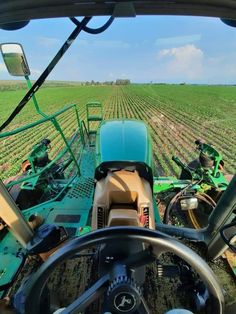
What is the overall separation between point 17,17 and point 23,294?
0.92 meters

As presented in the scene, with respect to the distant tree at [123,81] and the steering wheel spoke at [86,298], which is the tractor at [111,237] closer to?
the steering wheel spoke at [86,298]

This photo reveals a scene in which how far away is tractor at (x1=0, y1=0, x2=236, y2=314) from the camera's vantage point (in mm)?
1040

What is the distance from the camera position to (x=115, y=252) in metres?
1.18

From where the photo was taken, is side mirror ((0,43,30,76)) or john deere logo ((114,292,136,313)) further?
side mirror ((0,43,30,76))

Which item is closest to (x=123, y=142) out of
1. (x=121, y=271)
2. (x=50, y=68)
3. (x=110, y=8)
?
(x=50, y=68)

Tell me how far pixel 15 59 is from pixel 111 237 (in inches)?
28.2

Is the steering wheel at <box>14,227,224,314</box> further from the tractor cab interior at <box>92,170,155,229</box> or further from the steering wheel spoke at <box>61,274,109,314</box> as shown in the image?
the tractor cab interior at <box>92,170,155,229</box>

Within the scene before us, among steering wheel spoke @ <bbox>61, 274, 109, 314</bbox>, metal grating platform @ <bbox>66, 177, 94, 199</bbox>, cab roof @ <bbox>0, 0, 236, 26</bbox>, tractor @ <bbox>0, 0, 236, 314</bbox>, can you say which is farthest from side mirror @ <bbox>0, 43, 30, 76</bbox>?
metal grating platform @ <bbox>66, 177, 94, 199</bbox>

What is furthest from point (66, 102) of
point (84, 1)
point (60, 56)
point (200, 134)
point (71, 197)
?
point (200, 134)

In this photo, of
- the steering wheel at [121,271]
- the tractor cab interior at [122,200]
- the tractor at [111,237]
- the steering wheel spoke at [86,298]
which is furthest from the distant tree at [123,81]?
the steering wheel spoke at [86,298]

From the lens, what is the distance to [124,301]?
1051mm

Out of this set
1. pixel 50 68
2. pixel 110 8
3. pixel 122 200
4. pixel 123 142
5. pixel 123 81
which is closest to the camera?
pixel 110 8

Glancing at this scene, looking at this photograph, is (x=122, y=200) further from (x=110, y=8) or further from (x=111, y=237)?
(x=110, y=8)

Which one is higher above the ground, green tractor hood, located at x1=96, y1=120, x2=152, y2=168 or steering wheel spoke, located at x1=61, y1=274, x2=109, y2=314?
steering wheel spoke, located at x1=61, y1=274, x2=109, y2=314
